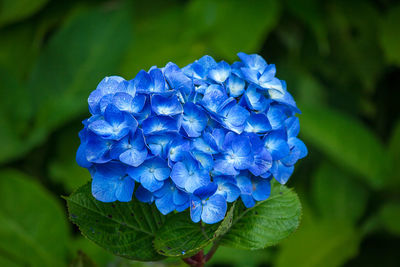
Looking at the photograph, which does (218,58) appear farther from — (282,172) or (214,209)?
(214,209)

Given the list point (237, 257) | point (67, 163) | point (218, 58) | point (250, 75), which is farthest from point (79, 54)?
point (250, 75)

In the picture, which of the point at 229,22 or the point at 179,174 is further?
the point at 229,22

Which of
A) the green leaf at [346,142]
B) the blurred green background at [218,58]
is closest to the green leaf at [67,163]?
the blurred green background at [218,58]

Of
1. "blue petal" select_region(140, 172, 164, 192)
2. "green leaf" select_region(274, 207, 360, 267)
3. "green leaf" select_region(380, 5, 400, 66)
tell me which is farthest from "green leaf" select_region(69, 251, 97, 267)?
"green leaf" select_region(380, 5, 400, 66)

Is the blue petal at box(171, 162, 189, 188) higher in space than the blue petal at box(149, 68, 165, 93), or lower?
lower

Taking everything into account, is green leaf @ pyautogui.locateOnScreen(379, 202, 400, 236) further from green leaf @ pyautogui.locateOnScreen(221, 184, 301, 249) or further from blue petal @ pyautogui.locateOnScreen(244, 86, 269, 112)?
blue petal @ pyautogui.locateOnScreen(244, 86, 269, 112)

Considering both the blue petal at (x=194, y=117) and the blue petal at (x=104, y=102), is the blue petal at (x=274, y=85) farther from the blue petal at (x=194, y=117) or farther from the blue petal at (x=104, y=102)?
the blue petal at (x=104, y=102)

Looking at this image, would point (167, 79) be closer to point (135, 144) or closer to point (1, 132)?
point (135, 144)
